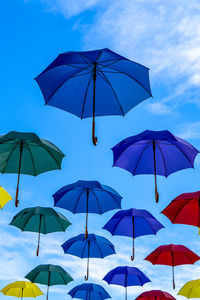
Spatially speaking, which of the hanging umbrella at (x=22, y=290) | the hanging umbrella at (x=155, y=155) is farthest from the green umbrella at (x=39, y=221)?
the hanging umbrella at (x=155, y=155)

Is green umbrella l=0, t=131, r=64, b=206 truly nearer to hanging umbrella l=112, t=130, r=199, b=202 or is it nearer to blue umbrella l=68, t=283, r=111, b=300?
hanging umbrella l=112, t=130, r=199, b=202

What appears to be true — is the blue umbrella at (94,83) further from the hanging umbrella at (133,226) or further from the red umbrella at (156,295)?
the red umbrella at (156,295)

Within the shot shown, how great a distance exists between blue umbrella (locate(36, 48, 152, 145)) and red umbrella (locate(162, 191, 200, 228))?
9.32 ft

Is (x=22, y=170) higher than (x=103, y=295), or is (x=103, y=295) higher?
(x=22, y=170)

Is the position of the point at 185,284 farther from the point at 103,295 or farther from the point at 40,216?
the point at 40,216

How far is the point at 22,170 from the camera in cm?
1038

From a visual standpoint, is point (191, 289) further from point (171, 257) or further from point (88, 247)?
point (88, 247)

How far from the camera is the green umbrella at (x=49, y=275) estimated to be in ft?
45.6

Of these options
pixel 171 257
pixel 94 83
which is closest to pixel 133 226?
pixel 171 257

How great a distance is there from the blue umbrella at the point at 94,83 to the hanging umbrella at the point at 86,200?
Answer: 3582 millimetres

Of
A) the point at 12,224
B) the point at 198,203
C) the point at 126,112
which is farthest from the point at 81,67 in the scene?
the point at 12,224

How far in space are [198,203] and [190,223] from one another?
2.00ft

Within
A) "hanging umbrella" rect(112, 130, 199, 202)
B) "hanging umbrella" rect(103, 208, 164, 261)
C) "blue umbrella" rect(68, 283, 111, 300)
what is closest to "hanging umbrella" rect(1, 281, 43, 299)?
"blue umbrella" rect(68, 283, 111, 300)

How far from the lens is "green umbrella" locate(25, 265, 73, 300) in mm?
13894
